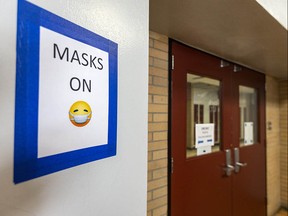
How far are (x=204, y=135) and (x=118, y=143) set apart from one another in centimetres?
146

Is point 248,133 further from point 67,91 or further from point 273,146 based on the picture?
point 67,91

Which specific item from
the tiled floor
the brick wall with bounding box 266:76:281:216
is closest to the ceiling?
the brick wall with bounding box 266:76:281:216

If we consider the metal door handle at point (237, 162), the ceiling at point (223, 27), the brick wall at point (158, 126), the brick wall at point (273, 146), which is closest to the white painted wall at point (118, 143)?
the ceiling at point (223, 27)

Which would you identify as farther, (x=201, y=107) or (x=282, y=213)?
(x=282, y=213)

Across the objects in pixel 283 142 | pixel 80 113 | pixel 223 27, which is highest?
pixel 223 27

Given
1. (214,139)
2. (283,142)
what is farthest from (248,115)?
(283,142)

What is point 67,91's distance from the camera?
1.78ft

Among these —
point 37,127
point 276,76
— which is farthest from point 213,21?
point 276,76

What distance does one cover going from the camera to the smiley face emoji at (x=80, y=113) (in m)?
0.56

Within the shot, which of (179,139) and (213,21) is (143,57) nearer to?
(213,21)

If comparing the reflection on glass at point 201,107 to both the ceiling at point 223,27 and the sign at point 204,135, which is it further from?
the ceiling at point 223,27

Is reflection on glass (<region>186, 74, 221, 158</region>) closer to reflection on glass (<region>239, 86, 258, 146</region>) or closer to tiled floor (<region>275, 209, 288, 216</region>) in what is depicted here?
reflection on glass (<region>239, 86, 258, 146</region>)

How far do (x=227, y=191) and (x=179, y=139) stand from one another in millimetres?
960

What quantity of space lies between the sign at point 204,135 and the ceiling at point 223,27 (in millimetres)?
748
